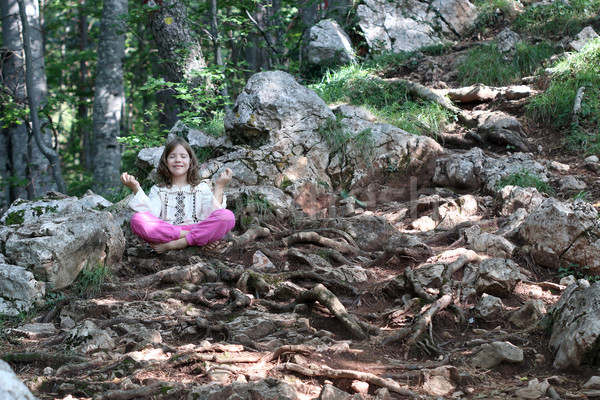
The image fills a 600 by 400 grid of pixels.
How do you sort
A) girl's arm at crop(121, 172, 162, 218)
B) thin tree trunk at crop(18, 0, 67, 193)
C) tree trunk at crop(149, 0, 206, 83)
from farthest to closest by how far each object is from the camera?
tree trunk at crop(149, 0, 206, 83)
thin tree trunk at crop(18, 0, 67, 193)
girl's arm at crop(121, 172, 162, 218)

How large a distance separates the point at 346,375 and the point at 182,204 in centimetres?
312

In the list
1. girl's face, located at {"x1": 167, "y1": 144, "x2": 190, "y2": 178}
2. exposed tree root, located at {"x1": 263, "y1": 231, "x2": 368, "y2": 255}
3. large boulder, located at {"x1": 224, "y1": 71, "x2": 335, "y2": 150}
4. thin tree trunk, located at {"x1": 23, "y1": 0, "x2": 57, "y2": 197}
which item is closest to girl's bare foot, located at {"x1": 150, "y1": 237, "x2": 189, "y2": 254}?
girl's face, located at {"x1": 167, "y1": 144, "x2": 190, "y2": 178}

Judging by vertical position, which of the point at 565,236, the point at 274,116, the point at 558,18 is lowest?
the point at 565,236

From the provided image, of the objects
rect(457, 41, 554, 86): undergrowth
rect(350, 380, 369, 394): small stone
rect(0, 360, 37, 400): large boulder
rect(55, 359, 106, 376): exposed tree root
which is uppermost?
rect(457, 41, 554, 86): undergrowth

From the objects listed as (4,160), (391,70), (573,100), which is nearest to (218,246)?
(573,100)

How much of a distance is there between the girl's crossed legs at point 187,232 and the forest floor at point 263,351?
329 millimetres

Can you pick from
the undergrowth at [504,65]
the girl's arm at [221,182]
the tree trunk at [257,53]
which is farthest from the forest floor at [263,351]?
the tree trunk at [257,53]

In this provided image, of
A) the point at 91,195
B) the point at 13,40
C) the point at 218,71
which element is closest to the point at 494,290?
the point at 91,195

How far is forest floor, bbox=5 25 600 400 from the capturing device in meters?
3.12

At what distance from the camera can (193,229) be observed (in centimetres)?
556

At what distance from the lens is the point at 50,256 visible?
15.6 feet

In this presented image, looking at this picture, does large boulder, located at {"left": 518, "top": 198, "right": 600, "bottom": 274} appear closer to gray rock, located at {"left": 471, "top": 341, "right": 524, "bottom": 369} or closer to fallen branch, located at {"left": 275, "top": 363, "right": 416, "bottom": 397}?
gray rock, located at {"left": 471, "top": 341, "right": 524, "bottom": 369}

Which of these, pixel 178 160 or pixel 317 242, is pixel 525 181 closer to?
pixel 317 242

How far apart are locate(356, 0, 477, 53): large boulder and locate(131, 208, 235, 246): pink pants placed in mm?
7534
